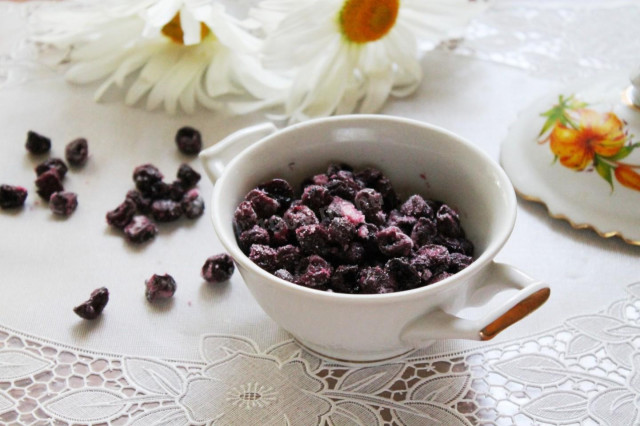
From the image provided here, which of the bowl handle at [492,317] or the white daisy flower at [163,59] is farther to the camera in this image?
the white daisy flower at [163,59]

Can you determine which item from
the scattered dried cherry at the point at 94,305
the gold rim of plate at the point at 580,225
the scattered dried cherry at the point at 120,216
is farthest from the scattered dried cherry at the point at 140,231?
the gold rim of plate at the point at 580,225

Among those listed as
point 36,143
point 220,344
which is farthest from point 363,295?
point 36,143

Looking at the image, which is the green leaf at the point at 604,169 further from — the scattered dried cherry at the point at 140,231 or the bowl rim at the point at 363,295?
the scattered dried cherry at the point at 140,231

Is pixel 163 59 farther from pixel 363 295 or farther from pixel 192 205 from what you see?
pixel 363 295

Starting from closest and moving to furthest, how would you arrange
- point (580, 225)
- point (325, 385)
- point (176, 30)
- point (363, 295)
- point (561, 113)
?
point (363, 295)
point (325, 385)
point (580, 225)
point (561, 113)
point (176, 30)

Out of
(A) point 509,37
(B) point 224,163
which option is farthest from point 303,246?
(A) point 509,37

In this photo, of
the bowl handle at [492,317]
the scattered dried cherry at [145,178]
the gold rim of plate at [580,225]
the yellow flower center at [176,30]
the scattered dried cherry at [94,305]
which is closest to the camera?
the bowl handle at [492,317]

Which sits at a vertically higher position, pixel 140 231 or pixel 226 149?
pixel 226 149
